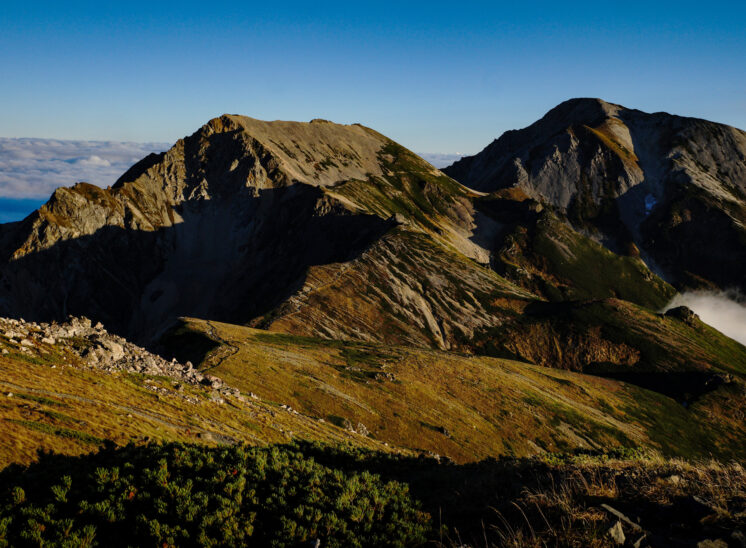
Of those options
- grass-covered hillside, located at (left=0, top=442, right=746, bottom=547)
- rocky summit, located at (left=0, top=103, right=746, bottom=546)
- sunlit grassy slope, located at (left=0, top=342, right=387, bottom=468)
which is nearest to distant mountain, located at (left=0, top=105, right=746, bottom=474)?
sunlit grassy slope, located at (left=0, top=342, right=387, bottom=468)

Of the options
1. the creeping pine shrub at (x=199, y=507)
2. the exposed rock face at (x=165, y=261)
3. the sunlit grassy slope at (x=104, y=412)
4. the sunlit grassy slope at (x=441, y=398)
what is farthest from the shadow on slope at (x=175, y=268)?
the creeping pine shrub at (x=199, y=507)

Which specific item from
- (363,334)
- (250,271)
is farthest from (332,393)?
(250,271)

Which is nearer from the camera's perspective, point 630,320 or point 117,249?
point 630,320

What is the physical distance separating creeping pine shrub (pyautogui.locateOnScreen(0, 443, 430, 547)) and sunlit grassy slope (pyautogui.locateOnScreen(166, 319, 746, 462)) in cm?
4022

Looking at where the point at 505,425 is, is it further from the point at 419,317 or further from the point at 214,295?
the point at 214,295

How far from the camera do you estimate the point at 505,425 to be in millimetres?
74125

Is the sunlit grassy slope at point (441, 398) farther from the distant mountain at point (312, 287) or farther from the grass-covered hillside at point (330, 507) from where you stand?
the grass-covered hillside at point (330, 507)

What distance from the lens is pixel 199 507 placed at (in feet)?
48.8

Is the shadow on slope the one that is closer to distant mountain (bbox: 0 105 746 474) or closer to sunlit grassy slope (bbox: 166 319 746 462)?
distant mountain (bbox: 0 105 746 474)

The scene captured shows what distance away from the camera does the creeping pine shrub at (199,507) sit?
14.1 meters

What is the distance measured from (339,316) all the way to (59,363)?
88431mm

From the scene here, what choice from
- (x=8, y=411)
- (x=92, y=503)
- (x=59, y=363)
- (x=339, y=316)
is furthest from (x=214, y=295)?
(x=92, y=503)

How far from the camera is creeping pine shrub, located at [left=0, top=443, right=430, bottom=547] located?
1409 cm

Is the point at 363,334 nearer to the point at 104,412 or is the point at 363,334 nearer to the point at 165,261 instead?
the point at 104,412
